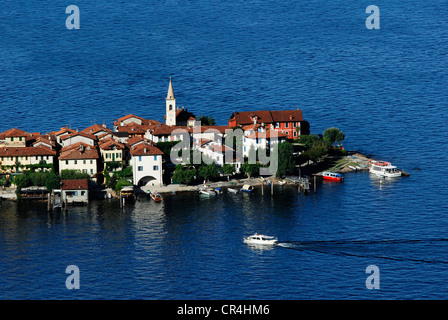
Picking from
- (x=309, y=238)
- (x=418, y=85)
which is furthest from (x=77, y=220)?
(x=418, y=85)

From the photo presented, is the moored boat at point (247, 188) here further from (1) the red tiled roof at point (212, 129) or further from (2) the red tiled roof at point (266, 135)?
(1) the red tiled roof at point (212, 129)

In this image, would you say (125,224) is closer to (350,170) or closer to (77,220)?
(77,220)

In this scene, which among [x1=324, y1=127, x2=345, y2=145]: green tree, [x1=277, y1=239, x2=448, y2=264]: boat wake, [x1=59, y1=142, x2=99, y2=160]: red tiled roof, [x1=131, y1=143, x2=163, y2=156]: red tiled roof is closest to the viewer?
[x1=277, y1=239, x2=448, y2=264]: boat wake

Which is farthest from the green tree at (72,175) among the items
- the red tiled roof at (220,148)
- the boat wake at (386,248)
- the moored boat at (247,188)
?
the boat wake at (386,248)

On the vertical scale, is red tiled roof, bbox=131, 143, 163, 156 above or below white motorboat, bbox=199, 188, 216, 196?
above

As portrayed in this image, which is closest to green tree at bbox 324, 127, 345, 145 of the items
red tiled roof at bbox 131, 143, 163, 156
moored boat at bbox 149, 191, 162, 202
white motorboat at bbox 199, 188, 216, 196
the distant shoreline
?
the distant shoreline

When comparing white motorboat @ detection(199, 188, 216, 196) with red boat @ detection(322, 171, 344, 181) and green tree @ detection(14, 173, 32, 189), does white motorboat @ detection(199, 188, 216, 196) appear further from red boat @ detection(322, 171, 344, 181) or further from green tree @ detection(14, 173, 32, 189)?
Result: green tree @ detection(14, 173, 32, 189)

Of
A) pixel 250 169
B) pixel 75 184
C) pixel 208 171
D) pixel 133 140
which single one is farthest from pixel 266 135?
pixel 75 184

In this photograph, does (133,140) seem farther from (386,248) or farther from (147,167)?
(386,248)
